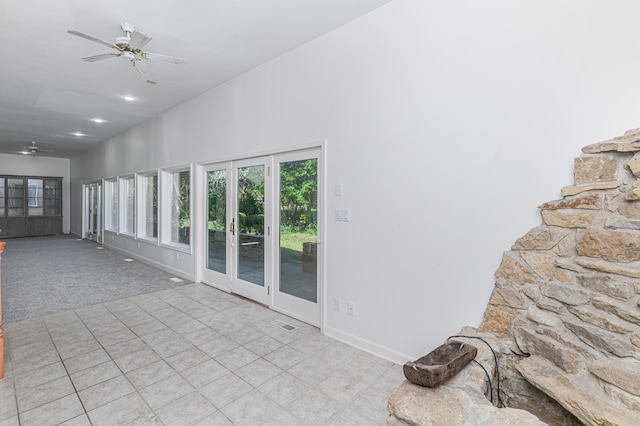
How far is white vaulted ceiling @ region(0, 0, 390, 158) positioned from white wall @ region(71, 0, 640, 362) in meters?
0.35

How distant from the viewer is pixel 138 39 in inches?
123

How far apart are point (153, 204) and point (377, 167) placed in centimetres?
587

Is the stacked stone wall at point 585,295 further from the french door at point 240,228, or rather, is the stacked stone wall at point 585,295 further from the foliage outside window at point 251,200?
the foliage outside window at point 251,200

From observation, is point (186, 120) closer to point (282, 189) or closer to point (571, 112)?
point (282, 189)

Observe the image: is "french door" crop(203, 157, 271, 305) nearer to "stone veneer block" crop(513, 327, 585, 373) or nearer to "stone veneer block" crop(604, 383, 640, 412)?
"stone veneer block" crop(513, 327, 585, 373)

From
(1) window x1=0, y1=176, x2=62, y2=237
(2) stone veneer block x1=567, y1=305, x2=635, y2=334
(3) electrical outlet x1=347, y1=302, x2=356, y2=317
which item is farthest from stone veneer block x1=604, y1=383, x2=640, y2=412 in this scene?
(1) window x1=0, y1=176, x2=62, y2=237

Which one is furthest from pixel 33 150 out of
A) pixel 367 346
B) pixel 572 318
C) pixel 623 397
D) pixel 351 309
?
pixel 623 397

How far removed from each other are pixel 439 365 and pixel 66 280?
635cm

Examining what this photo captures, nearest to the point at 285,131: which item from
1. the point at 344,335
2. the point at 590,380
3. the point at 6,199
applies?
the point at 344,335

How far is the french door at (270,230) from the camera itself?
11.9 feet

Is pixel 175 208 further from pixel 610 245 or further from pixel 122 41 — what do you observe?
pixel 610 245

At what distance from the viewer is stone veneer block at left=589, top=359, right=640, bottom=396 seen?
1.49 meters

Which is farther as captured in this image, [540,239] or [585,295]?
[540,239]

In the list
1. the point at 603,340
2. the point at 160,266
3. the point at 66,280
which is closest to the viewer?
the point at 603,340
